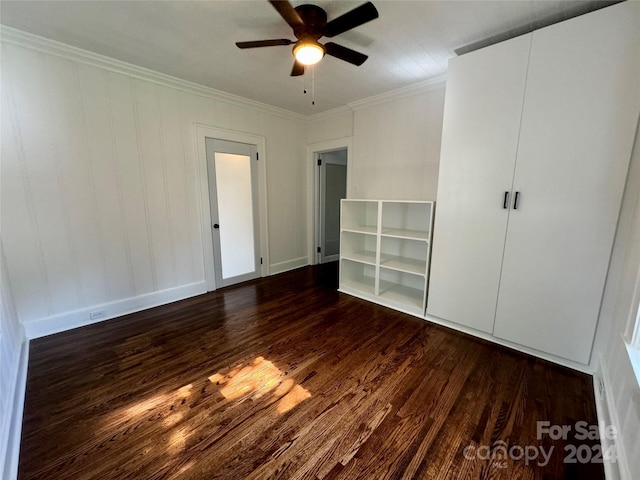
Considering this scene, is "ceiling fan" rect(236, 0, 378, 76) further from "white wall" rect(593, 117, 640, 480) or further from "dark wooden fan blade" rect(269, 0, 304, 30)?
"white wall" rect(593, 117, 640, 480)

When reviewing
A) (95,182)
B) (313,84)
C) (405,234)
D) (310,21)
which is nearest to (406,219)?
(405,234)

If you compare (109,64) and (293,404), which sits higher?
(109,64)

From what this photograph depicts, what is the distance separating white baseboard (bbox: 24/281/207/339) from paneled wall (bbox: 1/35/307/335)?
2cm

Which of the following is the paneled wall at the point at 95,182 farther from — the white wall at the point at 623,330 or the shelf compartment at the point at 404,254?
the white wall at the point at 623,330

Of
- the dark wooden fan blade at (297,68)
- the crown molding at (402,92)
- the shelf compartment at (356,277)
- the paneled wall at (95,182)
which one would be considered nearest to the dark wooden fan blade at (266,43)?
the dark wooden fan blade at (297,68)

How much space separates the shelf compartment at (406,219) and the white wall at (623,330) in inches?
60.1

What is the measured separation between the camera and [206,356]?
2.17m

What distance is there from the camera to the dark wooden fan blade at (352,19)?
155 cm

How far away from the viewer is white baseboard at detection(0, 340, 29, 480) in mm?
1229

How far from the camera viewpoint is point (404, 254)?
349 centimetres

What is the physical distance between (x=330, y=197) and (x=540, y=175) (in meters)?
3.28

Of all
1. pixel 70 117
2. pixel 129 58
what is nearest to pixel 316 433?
pixel 70 117

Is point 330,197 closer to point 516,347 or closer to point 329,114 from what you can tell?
point 329,114

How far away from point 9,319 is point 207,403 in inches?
65.8
